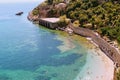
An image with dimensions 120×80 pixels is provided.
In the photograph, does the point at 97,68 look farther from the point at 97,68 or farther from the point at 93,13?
the point at 93,13

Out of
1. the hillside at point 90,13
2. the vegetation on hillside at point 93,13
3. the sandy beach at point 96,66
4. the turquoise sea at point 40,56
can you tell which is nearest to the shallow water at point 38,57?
the turquoise sea at point 40,56

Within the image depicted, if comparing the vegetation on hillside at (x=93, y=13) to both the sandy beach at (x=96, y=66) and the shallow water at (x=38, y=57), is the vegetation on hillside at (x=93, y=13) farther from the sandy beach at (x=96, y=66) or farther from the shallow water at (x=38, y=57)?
the shallow water at (x=38, y=57)

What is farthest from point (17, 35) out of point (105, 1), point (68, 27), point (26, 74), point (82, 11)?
point (26, 74)

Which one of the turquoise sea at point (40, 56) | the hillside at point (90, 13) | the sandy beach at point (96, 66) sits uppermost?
the hillside at point (90, 13)

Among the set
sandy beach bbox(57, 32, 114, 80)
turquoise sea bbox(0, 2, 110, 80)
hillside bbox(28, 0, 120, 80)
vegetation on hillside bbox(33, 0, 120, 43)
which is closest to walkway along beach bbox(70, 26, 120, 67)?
sandy beach bbox(57, 32, 114, 80)

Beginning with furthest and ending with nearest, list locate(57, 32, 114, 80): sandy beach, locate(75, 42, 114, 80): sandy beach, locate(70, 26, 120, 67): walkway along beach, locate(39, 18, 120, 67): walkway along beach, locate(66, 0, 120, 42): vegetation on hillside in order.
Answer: locate(66, 0, 120, 42): vegetation on hillside
locate(39, 18, 120, 67): walkway along beach
locate(70, 26, 120, 67): walkway along beach
locate(57, 32, 114, 80): sandy beach
locate(75, 42, 114, 80): sandy beach

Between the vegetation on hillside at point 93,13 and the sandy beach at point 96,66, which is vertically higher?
the vegetation on hillside at point 93,13

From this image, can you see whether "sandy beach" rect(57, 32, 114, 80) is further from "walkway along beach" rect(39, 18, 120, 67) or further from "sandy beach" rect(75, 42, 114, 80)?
"walkway along beach" rect(39, 18, 120, 67)
